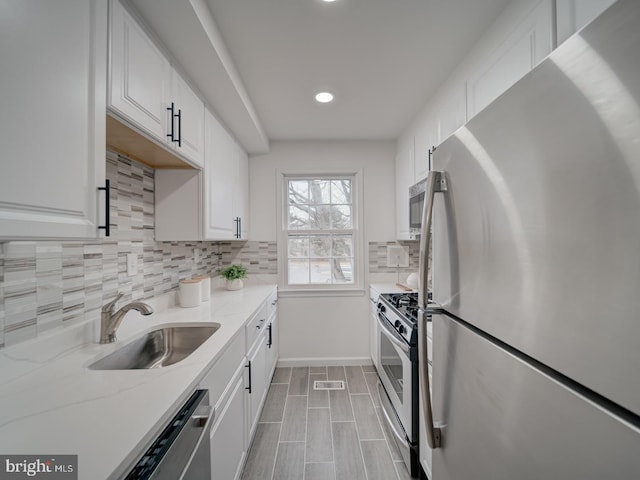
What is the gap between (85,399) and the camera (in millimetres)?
Answer: 789

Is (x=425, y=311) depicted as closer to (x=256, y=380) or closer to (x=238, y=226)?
(x=256, y=380)

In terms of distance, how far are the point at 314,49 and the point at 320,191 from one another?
1.67 meters

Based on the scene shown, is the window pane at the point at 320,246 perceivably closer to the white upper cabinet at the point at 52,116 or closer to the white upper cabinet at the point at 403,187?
the white upper cabinet at the point at 403,187

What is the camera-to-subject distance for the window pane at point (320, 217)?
10.6ft

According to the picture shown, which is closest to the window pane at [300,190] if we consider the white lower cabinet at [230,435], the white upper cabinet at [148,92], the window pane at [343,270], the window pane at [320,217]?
the window pane at [320,217]

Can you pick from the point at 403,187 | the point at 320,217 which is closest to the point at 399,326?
the point at 403,187

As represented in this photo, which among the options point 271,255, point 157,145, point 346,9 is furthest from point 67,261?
point 271,255

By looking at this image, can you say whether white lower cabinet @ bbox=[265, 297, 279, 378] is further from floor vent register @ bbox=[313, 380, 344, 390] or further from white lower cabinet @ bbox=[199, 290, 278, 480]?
floor vent register @ bbox=[313, 380, 344, 390]

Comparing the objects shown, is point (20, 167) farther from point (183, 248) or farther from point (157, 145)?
point (183, 248)

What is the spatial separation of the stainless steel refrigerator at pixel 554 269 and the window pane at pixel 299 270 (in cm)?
250

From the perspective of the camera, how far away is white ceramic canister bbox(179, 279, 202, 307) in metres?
1.91

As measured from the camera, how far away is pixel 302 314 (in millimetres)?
3119

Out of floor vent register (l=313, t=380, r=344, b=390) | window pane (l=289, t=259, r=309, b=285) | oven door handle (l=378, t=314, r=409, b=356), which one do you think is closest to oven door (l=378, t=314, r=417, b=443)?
oven door handle (l=378, t=314, r=409, b=356)

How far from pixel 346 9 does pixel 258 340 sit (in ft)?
6.69
